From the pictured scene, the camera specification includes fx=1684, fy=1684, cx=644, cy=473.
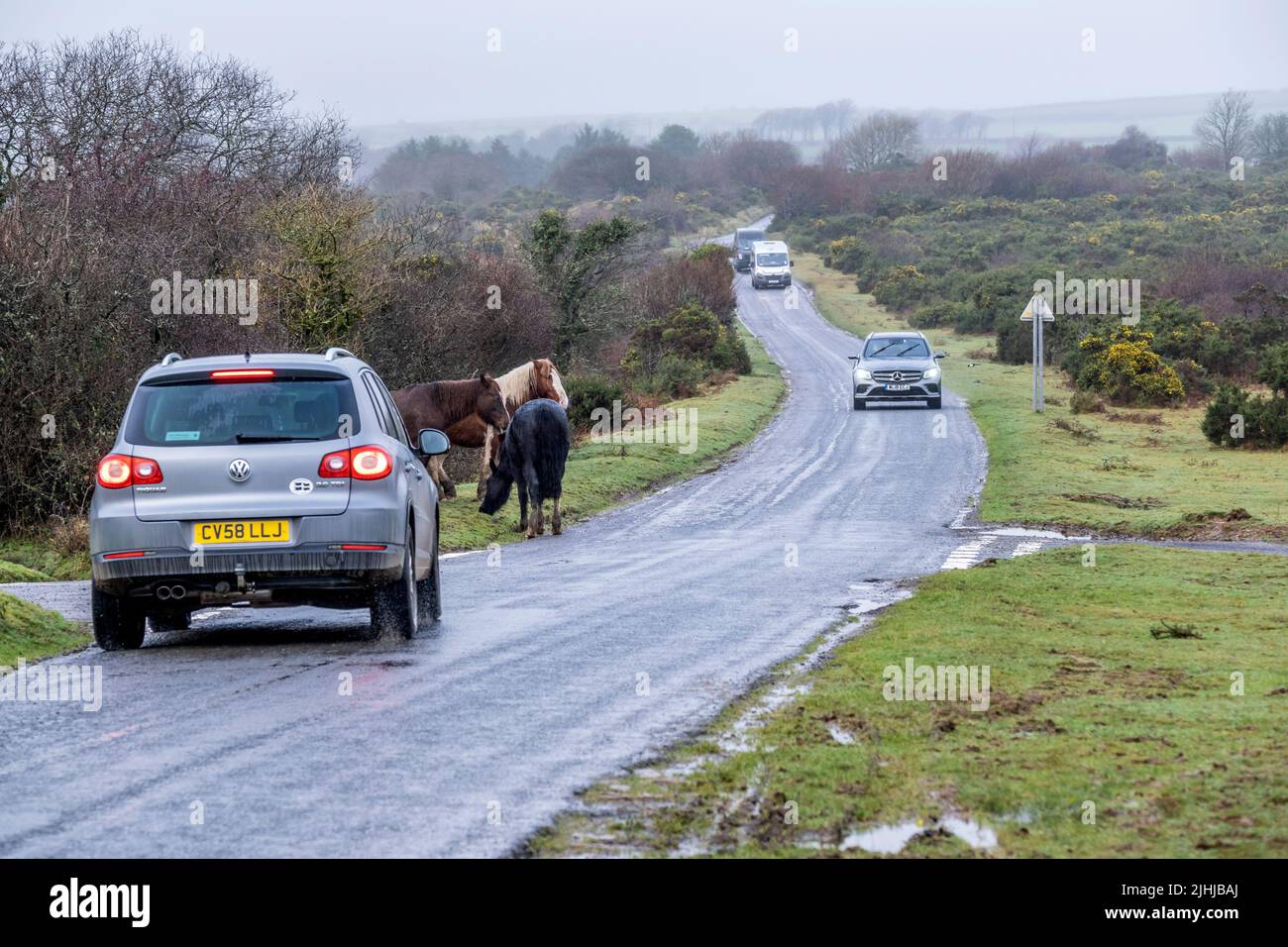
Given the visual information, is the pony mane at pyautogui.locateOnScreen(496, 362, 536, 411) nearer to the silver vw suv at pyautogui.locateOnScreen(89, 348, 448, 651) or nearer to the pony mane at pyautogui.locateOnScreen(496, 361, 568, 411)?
the pony mane at pyautogui.locateOnScreen(496, 361, 568, 411)

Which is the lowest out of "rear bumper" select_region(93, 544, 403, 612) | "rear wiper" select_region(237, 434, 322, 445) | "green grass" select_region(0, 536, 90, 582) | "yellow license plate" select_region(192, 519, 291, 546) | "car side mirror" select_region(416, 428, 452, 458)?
"green grass" select_region(0, 536, 90, 582)

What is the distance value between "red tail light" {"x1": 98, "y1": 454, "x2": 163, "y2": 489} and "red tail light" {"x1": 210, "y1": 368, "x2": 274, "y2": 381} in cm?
72

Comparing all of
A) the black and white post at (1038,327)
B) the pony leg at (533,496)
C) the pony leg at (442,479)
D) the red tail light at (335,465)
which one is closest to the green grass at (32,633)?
the red tail light at (335,465)

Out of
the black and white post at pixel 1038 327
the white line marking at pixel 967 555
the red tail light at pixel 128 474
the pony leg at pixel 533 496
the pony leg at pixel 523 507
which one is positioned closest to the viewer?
the red tail light at pixel 128 474

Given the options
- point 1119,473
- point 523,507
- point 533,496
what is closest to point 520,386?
point 523,507

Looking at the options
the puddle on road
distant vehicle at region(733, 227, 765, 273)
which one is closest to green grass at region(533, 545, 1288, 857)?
the puddle on road

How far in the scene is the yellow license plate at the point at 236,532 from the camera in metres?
10.8

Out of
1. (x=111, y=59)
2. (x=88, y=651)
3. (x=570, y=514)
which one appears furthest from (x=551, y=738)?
(x=111, y=59)

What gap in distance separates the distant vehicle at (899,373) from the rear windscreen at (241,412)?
33.7 m

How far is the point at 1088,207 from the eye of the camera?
118062mm

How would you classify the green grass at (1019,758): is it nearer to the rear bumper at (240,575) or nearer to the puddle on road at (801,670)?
the puddle on road at (801,670)

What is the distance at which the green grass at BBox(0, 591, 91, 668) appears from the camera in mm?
11289
